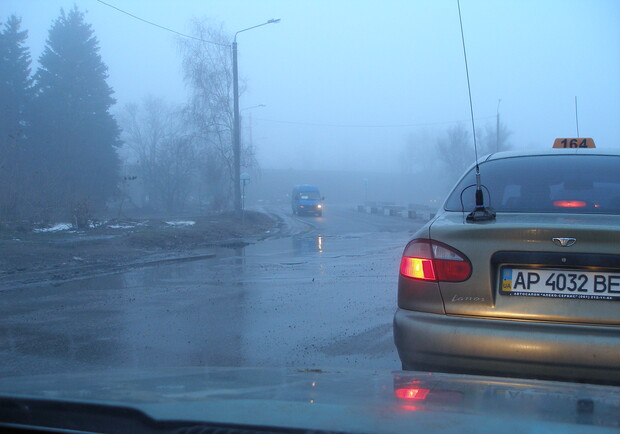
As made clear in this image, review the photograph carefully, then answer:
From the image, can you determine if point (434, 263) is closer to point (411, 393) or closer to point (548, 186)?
point (411, 393)

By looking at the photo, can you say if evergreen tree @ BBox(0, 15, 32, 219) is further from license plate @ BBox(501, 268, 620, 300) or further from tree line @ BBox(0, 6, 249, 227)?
license plate @ BBox(501, 268, 620, 300)

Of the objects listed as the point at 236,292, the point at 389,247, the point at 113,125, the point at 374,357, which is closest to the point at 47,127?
the point at 113,125

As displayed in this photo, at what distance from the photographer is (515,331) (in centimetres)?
290

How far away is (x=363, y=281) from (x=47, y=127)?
30.5m

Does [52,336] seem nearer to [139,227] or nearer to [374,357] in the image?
[374,357]

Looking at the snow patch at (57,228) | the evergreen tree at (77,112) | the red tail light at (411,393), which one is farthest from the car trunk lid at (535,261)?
the evergreen tree at (77,112)

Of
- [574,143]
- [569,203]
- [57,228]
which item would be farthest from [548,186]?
[57,228]

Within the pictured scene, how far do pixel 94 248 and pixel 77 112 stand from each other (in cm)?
2560

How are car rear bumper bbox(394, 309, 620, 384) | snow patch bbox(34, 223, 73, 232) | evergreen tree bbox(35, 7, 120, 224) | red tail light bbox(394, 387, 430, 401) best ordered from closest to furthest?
1. red tail light bbox(394, 387, 430, 401)
2. car rear bumper bbox(394, 309, 620, 384)
3. snow patch bbox(34, 223, 73, 232)
4. evergreen tree bbox(35, 7, 120, 224)

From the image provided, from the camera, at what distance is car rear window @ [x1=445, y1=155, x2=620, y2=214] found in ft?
11.6

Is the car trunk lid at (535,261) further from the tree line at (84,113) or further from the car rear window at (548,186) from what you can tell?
the tree line at (84,113)

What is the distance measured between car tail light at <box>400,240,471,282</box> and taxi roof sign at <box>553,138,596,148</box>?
85.1 inches

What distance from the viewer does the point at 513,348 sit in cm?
286

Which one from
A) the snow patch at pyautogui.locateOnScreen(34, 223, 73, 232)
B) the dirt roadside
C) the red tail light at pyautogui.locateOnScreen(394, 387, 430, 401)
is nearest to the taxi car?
the red tail light at pyautogui.locateOnScreen(394, 387, 430, 401)
